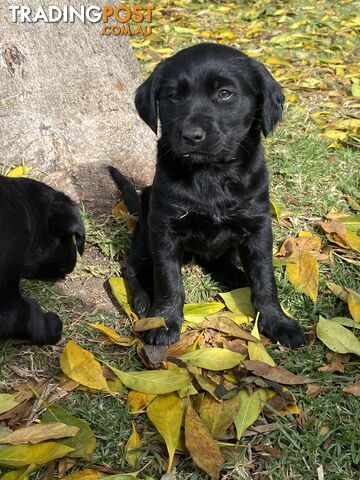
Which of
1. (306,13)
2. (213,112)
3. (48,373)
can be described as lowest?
(48,373)

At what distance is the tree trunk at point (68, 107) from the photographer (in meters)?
3.54

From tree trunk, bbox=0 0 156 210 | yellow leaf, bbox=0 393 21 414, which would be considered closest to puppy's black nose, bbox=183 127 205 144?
yellow leaf, bbox=0 393 21 414

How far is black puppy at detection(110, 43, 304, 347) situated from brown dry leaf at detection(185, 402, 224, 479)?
0.59m

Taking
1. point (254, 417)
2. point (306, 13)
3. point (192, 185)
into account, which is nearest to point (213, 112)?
point (192, 185)

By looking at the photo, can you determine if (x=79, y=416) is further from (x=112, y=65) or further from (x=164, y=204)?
(x=112, y=65)

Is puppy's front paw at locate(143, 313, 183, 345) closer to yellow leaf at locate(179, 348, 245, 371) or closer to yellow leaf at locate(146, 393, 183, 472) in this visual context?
yellow leaf at locate(179, 348, 245, 371)

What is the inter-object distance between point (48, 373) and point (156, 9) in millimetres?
6682

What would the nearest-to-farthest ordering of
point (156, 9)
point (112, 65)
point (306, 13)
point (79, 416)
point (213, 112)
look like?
point (79, 416) → point (213, 112) → point (112, 65) → point (306, 13) → point (156, 9)

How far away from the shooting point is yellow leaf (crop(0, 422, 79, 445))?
211cm

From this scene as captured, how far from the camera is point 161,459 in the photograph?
84.0 inches

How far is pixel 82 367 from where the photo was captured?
2480mm

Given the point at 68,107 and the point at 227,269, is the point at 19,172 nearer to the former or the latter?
the point at 68,107

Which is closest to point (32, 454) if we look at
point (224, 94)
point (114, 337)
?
point (114, 337)

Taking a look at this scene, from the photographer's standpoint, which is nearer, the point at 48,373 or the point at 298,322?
the point at 48,373
